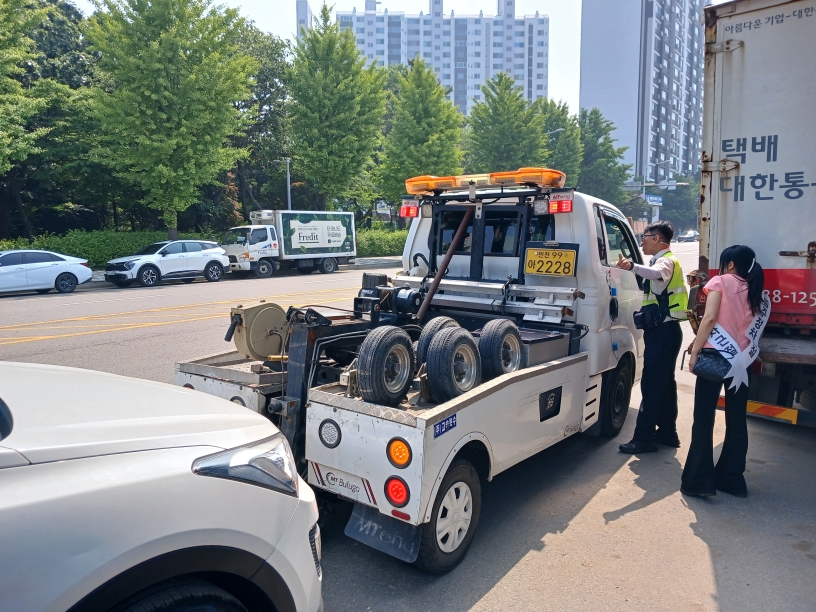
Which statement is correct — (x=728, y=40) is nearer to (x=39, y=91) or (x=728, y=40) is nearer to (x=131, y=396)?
(x=131, y=396)

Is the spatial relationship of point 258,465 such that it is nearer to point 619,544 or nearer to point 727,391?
point 619,544

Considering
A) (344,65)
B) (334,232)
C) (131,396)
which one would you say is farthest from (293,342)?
(344,65)

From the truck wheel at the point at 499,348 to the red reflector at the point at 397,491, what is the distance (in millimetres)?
1150

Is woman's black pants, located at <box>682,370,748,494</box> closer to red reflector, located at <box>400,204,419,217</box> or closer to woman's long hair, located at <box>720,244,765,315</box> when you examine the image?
woman's long hair, located at <box>720,244,765,315</box>

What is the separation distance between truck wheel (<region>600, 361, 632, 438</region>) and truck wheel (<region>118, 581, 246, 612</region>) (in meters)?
4.14

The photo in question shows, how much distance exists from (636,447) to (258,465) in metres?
3.99

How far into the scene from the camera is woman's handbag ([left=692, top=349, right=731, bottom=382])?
4.30 meters

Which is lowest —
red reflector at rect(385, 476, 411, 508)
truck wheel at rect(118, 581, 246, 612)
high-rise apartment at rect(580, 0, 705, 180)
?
red reflector at rect(385, 476, 411, 508)

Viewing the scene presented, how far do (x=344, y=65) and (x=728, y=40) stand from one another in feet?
97.7

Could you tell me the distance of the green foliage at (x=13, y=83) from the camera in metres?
18.3

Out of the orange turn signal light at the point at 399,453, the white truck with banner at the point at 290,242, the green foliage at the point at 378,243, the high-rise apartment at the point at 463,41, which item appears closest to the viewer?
the orange turn signal light at the point at 399,453

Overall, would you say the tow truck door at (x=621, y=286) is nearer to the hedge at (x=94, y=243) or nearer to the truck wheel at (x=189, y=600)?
the truck wheel at (x=189, y=600)

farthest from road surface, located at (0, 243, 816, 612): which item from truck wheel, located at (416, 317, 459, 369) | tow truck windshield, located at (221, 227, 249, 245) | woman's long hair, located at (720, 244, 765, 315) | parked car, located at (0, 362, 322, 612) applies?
tow truck windshield, located at (221, 227, 249, 245)

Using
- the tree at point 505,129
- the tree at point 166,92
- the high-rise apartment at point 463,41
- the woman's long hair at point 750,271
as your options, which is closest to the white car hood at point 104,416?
the woman's long hair at point 750,271
